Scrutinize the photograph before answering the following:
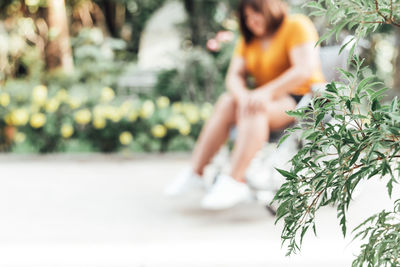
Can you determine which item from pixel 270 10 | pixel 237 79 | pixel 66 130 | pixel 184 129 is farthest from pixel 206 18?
pixel 270 10

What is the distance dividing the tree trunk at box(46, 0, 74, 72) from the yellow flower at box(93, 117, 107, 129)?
4.08ft

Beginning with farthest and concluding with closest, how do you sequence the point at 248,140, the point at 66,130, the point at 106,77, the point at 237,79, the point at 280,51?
the point at 106,77 < the point at 66,130 < the point at 237,79 < the point at 280,51 < the point at 248,140

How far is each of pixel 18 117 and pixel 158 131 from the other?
4.43ft

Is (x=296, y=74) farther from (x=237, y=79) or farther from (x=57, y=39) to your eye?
(x=57, y=39)

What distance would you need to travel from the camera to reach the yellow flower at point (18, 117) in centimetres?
461

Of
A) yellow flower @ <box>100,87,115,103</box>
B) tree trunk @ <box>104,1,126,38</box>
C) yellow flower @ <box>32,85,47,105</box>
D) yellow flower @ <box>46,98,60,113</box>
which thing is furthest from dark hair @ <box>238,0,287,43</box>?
tree trunk @ <box>104,1,126,38</box>

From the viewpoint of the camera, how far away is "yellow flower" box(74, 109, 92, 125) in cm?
461

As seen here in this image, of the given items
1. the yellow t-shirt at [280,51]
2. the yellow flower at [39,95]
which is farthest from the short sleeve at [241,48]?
the yellow flower at [39,95]

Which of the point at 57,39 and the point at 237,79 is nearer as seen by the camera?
the point at 237,79

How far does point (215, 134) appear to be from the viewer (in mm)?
2730

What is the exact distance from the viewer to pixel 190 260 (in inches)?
74.1

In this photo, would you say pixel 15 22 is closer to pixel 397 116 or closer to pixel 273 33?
pixel 273 33

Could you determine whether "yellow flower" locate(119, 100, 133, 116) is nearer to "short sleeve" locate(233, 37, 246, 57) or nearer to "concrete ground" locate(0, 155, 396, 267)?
"concrete ground" locate(0, 155, 396, 267)

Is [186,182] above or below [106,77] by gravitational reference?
below
